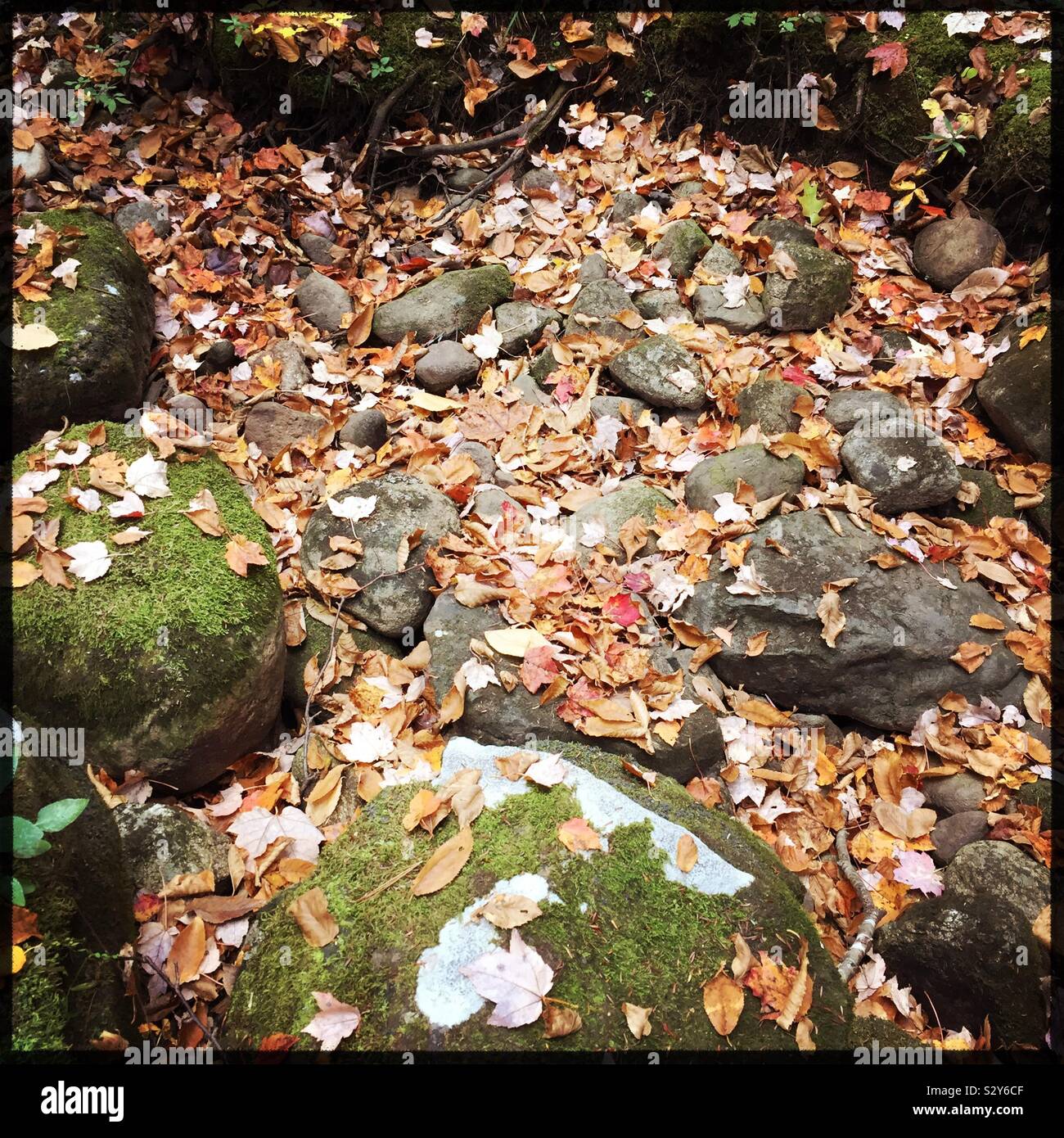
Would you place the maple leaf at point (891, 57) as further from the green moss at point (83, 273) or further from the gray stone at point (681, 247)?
the green moss at point (83, 273)

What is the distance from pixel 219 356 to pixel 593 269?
264cm

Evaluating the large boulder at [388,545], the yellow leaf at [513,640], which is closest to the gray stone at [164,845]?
the large boulder at [388,545]

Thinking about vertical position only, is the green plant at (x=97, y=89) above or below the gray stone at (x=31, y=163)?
above

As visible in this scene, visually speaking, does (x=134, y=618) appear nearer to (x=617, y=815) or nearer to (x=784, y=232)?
(x=617, y=815)

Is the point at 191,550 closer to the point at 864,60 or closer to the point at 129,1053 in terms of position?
the point at 129,1053

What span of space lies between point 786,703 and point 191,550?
298 cm

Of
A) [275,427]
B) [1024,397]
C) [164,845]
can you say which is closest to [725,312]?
[1024,397]

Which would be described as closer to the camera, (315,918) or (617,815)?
(315,918)

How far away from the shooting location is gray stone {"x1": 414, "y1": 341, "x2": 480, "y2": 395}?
4.88m

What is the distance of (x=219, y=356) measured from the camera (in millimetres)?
4906

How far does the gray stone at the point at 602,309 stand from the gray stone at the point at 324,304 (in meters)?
1.58

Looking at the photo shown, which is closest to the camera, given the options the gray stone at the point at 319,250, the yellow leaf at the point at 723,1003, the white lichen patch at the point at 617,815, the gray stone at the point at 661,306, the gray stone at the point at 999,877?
the yellow leaf at the point at 723,1003

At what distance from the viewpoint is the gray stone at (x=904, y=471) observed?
4180 millimetres

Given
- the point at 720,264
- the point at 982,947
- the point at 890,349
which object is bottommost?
the point at 982,947
